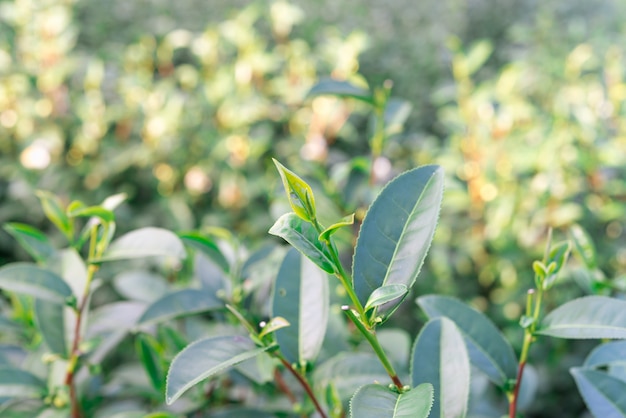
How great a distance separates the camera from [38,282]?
78 centimetres

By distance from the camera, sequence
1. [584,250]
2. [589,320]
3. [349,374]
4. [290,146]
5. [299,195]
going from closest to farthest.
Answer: [299,195]
[589,320]
[349,374]
[584,250]
[290,146]

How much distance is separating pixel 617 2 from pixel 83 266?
15.0 feet

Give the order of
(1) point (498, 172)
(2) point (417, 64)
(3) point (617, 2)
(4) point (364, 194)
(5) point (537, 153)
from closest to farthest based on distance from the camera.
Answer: (4) point (364, 194), (5) point (537, 153), (1) point (498, 172), (2) point (417, 64), (3) point (617, 2)

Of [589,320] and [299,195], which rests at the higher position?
[299,195]

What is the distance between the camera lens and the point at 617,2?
14.2 ft

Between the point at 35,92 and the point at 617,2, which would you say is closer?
the point at 35,92

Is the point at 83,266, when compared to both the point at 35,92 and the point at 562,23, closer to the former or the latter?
the point at 35,92

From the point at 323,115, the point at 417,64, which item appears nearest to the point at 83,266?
the point at 323,115

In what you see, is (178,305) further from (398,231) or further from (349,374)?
(398,231)

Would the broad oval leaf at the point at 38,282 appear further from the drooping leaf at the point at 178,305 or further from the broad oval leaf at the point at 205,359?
the broad oval leaf at the point at 205,359

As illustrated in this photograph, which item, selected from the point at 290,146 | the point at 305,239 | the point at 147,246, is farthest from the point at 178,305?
the point at 290,146

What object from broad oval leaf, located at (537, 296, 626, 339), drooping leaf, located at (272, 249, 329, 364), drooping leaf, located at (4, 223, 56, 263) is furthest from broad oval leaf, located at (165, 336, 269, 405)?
drooping leaf, located at (4, 223, 56, 263)

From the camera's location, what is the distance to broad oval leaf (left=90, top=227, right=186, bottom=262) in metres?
0.77

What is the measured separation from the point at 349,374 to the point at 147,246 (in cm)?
31
